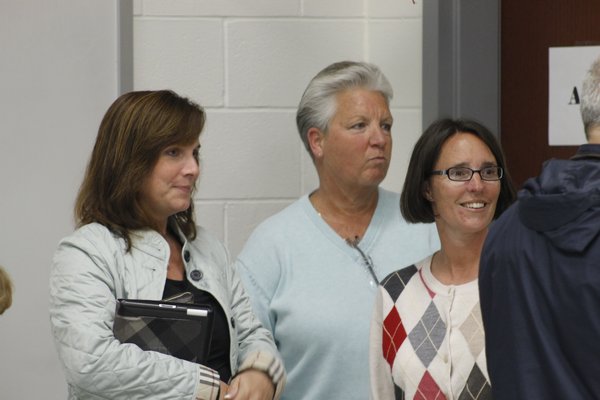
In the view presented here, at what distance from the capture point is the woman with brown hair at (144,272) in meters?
2.56

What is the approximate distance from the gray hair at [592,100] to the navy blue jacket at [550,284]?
0.05m

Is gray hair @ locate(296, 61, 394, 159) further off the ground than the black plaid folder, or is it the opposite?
gray hair @ locate(296, 61, 394, 159)

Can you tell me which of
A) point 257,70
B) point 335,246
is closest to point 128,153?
point 335,246

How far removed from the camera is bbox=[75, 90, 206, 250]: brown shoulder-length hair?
2742mm

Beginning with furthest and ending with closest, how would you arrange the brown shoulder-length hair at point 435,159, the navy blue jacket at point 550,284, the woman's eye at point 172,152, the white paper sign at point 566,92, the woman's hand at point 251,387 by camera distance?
the white paper sign at point 566,92 → the brown shoulder-length hair at point 435,159 → the woman's eye at point 172,152 → the woman's hand at point 251,387 → the navy blue jacket at point 550,284

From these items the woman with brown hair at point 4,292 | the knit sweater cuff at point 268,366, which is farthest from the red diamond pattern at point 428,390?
the woman with brown hair at point 4,292

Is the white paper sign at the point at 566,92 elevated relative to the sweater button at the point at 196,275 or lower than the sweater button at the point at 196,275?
elevated

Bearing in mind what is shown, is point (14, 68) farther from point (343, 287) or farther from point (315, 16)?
point (343, 287)

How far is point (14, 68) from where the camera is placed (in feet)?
12.4

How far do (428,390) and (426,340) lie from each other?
11 centimetres

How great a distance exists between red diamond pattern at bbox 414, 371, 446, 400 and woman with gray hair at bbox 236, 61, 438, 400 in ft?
1.65

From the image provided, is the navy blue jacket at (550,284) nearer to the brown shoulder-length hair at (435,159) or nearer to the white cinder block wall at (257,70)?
the brown shoulder-length hair at (435,159)

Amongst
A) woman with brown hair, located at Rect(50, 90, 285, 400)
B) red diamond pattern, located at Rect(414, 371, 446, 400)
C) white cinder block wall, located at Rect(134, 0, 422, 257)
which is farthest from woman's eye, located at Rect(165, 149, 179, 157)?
white cinder block wall, located at Rect(134, 0, 422, 257)

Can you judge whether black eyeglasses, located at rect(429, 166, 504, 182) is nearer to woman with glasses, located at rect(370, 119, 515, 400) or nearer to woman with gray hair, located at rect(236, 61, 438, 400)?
woman with glasses, located at rect(370, 119, 515, 400)
